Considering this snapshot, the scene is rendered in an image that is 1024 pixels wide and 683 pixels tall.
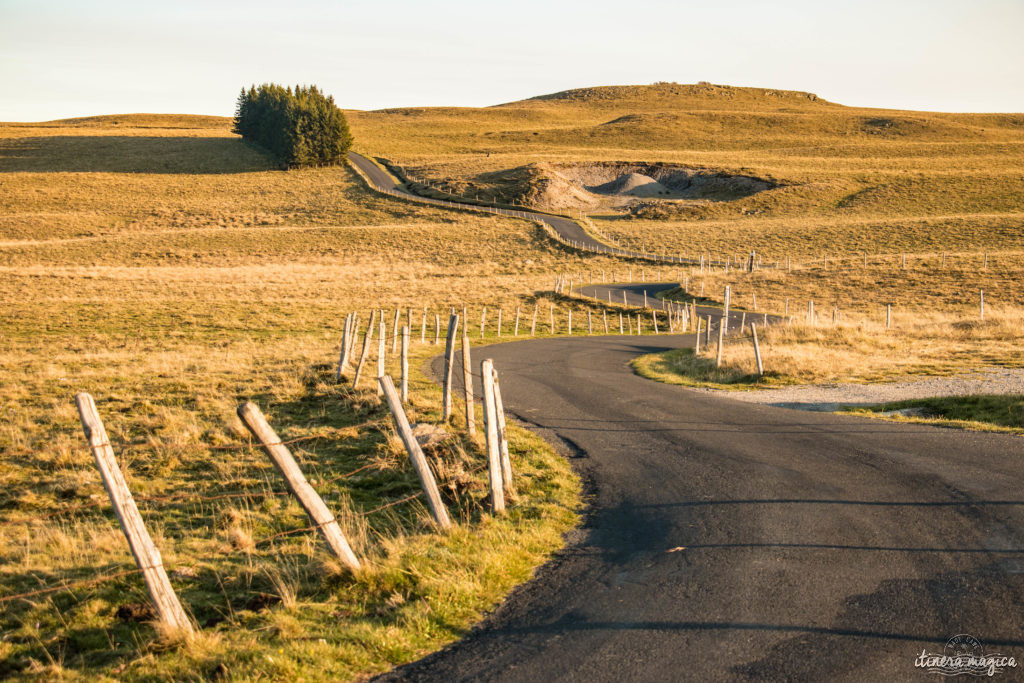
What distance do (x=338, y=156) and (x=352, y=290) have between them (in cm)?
7174

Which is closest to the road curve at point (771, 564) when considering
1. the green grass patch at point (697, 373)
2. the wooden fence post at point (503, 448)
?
the wooden fence post at point (503, 448)

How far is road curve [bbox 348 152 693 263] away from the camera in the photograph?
63.5m

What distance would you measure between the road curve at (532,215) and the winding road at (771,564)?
50300 millimetres

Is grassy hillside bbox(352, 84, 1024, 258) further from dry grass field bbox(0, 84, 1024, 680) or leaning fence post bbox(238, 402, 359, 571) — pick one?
leaning fence post bbox(238, 402, 359, 571)

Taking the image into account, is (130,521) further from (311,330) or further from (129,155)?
(129,155)

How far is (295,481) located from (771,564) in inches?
177

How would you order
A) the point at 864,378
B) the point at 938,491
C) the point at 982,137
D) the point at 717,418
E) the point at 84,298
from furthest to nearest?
the point at 982,137 < the point at 84,298 < the point at 864,378 < the point at 717,418 < the point at 938,491

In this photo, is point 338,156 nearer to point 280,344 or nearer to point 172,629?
point 280,344

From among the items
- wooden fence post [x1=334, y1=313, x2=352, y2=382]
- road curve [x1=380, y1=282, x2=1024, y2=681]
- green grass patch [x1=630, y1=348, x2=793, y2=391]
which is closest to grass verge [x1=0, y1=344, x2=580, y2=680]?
road curve [x1=380, y1=282, x2=1024, y2=681]

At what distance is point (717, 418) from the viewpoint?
48.8ft

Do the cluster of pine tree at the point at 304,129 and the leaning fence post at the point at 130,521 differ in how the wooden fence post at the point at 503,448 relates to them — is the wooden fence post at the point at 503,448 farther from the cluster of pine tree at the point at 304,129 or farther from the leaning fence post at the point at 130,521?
the cluster of pine tree at the point at 304,129

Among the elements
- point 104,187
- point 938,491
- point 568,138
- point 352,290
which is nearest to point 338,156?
point 104,187

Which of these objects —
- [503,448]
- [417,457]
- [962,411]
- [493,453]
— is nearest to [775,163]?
[962,411]

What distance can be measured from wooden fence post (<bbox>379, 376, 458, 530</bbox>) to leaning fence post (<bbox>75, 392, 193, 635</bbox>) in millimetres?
2592
